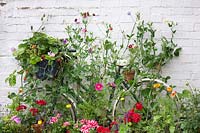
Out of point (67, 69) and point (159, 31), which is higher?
point (159, 31)

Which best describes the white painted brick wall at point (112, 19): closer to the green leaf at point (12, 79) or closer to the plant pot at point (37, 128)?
the green leaf at point (12, 79)

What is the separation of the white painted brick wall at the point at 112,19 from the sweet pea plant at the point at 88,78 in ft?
0.30

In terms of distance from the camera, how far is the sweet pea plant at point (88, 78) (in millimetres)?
3953

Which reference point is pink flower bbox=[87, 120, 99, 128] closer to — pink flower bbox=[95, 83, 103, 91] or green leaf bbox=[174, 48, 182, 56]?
pink flower bbox=[95, 83, 103, 91]

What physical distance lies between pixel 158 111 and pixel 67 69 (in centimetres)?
104

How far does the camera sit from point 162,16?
413 cm

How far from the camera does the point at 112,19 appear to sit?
13.9 ft

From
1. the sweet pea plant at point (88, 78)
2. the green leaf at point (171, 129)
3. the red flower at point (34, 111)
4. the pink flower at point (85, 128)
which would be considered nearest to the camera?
the green leaf at point (171, 129)

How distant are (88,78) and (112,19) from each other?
26.9 inches

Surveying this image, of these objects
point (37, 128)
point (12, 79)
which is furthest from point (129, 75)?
point (12, 79)

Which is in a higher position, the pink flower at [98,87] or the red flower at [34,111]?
the pink flower at [98,87]

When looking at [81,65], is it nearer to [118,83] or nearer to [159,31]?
[118,83]

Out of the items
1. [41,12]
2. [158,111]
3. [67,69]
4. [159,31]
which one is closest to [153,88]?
[158,111]

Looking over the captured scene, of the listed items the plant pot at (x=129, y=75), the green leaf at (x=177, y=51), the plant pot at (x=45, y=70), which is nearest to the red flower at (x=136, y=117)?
the plant pot at (x=129, y=75)
